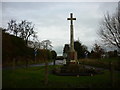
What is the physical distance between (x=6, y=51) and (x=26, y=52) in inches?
466

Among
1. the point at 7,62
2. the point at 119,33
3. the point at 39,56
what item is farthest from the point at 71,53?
the point at 39,56

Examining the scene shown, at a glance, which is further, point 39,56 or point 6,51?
point 39,56

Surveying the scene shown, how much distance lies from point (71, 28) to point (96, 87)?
A: 61.4 feet

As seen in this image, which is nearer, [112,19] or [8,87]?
[8,87]

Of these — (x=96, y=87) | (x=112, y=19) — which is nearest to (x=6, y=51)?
(x=112, y=19)

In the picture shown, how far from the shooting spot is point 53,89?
31.9ft

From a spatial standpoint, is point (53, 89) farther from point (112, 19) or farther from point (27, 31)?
point (27, 31)

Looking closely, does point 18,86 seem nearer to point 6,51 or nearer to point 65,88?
point 65,88

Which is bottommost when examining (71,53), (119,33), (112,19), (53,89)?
(53,89)

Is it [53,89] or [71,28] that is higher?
[71,28]

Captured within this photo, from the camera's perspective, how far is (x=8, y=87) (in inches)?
398

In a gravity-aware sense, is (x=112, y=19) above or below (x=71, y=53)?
above

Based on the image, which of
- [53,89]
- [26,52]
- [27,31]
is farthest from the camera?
[27,31]

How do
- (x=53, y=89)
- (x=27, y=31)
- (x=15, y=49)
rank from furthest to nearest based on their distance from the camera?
1. (x=27, y=31)
2. (x=15, y=49)
3. (x=53, y=89)
